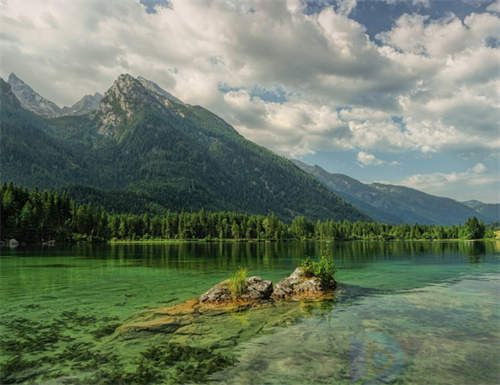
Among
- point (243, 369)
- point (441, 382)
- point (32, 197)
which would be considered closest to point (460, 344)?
point (441, 382)

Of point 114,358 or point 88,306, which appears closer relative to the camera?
point 114,358

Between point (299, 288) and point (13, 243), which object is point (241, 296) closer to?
point (299, 288)

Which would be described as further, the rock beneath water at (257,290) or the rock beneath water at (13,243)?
the rock beneath water at (13,243)

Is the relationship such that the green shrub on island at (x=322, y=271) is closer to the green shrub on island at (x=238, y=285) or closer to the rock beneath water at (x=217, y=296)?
the green shrub on island at (x=238, y=285)

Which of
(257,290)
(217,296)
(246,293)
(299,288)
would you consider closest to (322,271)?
(299,288)

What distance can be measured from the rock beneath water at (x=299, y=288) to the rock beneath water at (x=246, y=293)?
127cm

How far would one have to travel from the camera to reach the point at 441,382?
15180mm

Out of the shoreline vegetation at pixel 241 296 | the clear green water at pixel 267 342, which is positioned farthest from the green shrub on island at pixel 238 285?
the clear green water at pixel 267 342

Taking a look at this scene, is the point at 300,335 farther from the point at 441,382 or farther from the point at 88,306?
the point at 88,306

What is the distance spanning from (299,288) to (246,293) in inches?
271

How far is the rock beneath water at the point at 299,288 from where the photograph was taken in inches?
1454

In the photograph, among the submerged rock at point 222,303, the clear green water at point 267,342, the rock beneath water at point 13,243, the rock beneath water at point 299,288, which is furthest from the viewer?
Answer: the rock beneath water at point 13,243

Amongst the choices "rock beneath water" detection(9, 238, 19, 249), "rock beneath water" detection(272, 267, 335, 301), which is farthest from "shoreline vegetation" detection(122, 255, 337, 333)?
"rock beneath water" detection(9, 238, 19, 249)

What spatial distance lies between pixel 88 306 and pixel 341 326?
22.6 meters
